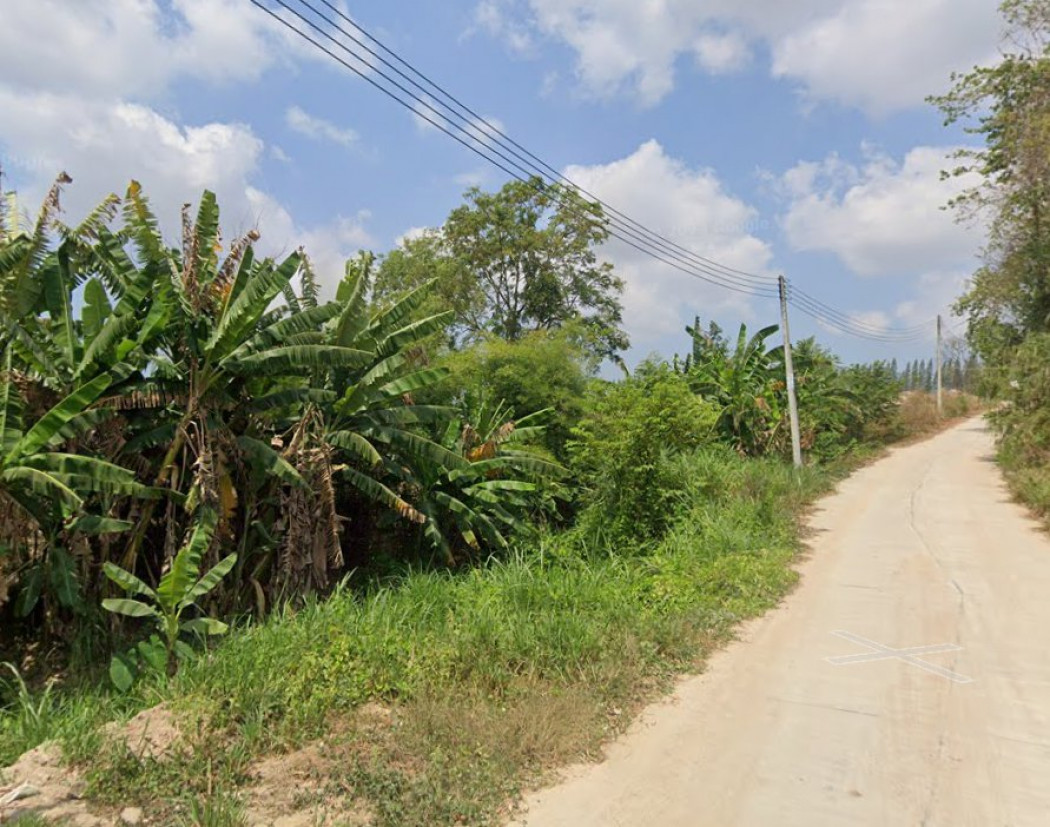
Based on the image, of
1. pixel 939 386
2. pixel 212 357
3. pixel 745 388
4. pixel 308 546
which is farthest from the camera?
pixel 939 386

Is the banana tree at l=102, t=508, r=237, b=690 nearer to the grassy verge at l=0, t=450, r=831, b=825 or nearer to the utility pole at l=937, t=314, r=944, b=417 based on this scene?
the grassy verge at l=0, t=450, r=831, b=825

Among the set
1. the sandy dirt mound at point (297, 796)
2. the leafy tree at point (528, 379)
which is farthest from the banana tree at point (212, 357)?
the leafy tree at point (528, 379)

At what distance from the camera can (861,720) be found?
449 cm

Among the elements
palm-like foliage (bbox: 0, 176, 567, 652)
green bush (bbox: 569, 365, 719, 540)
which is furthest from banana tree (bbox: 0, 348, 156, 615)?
green bush (bbox: 569, 365, 719, 540)

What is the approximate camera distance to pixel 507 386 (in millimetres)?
12586

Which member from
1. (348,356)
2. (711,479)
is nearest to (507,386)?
(711,479)

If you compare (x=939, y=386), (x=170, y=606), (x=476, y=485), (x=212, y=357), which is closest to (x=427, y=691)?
(x=170, y=606)

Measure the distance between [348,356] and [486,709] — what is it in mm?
4274

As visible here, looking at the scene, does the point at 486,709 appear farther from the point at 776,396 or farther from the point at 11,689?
the point at 776,396

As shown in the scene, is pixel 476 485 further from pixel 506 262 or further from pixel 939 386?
pixel 939 386

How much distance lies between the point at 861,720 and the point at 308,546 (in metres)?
5.71

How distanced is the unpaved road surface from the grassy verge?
0.32 m

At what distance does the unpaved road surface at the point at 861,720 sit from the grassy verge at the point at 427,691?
1.05ft

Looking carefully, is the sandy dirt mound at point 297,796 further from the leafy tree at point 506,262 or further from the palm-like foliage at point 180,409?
the leafy tree at point 506,262
